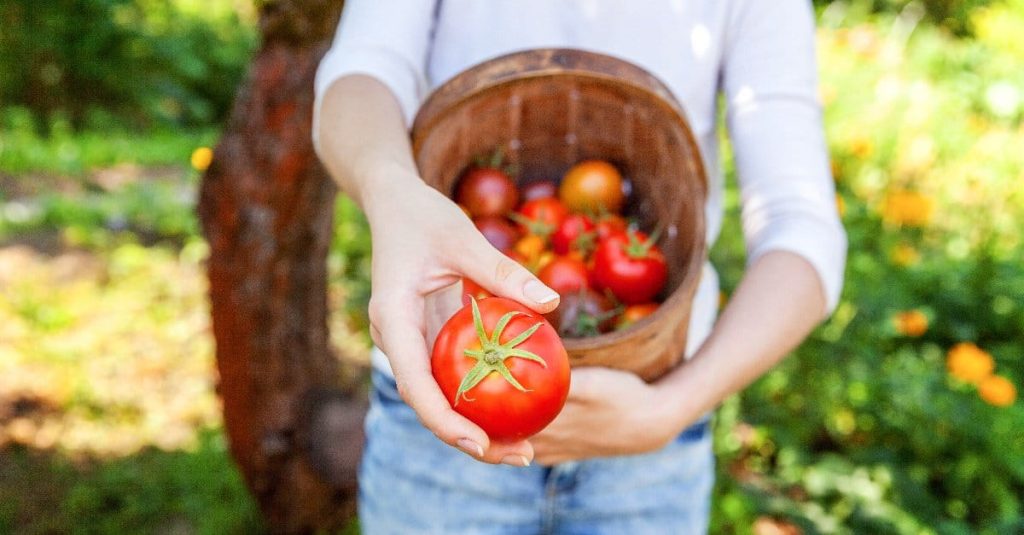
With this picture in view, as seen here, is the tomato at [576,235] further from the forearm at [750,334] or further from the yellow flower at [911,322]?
the yellow flower at [911,322]

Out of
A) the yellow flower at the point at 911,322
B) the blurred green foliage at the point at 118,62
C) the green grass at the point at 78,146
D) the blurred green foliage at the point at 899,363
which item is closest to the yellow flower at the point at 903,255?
the blurred green foliage at the point at 899,363

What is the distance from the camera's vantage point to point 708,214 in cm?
149

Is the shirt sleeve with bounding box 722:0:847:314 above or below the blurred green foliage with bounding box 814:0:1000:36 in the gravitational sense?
above

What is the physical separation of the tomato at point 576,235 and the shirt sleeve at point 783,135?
0.96ft

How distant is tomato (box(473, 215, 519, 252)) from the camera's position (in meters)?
1.40

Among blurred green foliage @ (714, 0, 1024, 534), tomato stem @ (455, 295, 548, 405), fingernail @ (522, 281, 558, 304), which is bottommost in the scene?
blurred green foliage @ (714, 0, 1024, 534)

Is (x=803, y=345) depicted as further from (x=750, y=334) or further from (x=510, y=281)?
(x=510, y=281)

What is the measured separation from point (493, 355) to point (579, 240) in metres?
0.55

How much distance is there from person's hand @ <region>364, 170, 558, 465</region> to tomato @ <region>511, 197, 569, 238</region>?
0.44 m

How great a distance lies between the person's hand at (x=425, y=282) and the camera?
0.92 metres

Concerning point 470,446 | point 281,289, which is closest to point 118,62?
point 281,289

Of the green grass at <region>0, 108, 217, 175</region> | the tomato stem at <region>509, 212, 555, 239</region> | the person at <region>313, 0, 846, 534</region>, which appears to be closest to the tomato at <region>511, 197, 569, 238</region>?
the tomato stem at <region>509, 212, 555, 239</region>

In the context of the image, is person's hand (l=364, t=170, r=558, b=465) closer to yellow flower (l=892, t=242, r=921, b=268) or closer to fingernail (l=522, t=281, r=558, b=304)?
fingernail (l=522, t=281, r=558, b=304)

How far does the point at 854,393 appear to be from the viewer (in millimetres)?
2781
